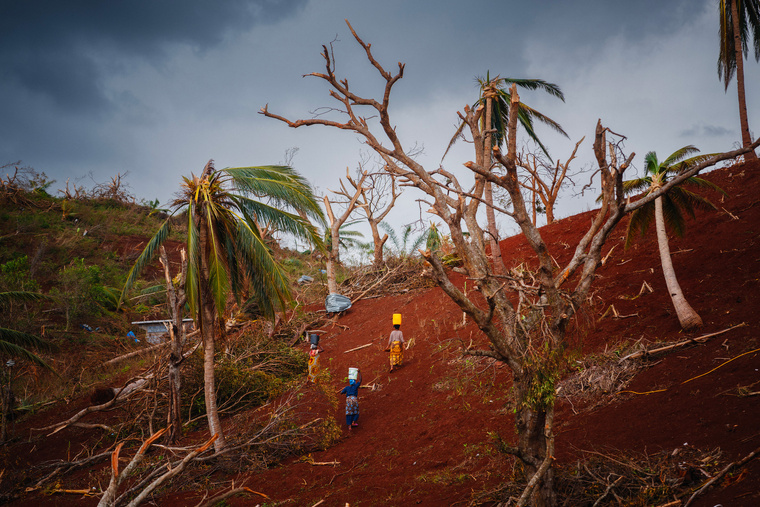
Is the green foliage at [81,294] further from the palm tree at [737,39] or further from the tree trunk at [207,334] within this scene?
the palm tree at [737,39]

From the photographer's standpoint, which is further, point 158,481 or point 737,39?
point 737,39

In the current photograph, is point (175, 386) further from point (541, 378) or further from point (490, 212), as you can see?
point (490, 212)

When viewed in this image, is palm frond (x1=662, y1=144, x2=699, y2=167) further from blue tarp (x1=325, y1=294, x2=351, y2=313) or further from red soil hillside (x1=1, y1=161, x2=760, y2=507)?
blue tarp (x1=325, y1=294, x2=351, y2=313)

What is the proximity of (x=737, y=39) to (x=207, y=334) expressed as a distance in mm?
17885

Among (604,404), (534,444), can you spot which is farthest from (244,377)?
(534,444)

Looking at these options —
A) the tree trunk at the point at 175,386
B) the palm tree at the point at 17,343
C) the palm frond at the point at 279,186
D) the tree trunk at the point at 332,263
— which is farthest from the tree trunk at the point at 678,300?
the palm tree at the point at 17,343

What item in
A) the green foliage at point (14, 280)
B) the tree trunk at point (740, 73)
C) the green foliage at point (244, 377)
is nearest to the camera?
the green foliage at point (244, 377)

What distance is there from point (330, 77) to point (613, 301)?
25.9 feet

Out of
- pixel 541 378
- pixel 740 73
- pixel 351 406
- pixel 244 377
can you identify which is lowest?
pixel 351 406

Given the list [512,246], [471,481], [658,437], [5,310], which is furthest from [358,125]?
[5,310]

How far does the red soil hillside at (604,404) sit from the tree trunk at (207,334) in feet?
3.51

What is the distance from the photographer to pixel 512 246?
1841cm

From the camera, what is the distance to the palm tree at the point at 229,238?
866cm

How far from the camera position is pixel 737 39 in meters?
14.3
